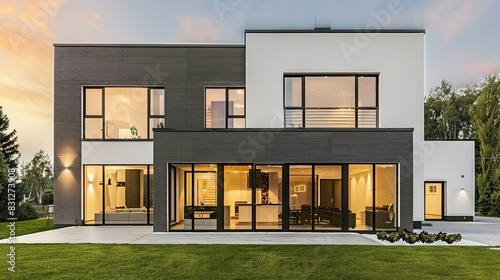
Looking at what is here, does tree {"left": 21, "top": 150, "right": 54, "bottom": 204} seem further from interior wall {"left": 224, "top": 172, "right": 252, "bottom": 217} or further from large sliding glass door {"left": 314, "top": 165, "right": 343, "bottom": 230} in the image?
large sliding glass door {"left": 314, "top": 165, "right": 343, "bottom": 230}

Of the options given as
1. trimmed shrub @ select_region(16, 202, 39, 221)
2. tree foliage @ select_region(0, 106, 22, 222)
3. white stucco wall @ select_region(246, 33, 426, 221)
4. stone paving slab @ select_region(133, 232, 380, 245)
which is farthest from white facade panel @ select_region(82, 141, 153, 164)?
trimmed shrub @ select_region(16, 202, 39, 221)

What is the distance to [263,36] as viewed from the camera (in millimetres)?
14195

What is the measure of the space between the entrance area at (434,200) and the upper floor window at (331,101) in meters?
6.82

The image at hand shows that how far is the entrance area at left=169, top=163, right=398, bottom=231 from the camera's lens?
12367 mm

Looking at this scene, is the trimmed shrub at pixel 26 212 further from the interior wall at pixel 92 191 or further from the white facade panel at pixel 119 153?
the white facade panel at pixel 119 153

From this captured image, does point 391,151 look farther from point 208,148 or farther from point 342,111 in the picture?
point 208,148

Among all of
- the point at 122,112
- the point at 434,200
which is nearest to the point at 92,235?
the point at 122,112

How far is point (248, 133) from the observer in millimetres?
12430

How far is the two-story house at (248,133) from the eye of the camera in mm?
12398

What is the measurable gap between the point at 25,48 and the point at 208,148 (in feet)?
30.7

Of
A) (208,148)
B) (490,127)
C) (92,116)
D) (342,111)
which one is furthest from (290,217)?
(490,127)

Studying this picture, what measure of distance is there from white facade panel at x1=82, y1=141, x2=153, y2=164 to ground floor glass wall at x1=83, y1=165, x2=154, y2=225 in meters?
0.26

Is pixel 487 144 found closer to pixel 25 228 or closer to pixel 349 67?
pixel 349 67

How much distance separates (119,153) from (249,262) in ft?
28.7
